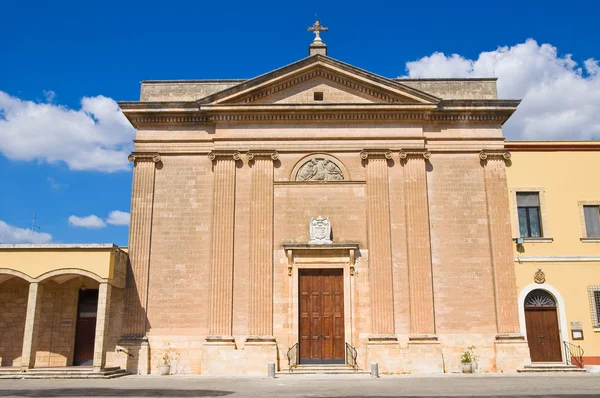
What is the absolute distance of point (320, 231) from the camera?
22062 millimetres

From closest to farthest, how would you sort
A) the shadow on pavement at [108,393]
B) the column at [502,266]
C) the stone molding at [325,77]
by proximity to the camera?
the shadow on pavement at [108,393]
the column at [502,266]
the stone molding at [325,77]

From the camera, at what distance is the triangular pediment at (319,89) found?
23.1 m

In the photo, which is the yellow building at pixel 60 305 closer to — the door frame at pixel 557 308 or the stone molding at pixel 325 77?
the stone molding at pixel 325 77

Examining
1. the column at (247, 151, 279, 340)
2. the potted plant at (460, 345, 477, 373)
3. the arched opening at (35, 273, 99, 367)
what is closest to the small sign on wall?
the potted plant at (460, 345, 477, 373)

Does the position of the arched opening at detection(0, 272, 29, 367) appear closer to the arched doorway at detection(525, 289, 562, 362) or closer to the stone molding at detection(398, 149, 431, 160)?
the stone molding at detection(398, 149, 431, 160)

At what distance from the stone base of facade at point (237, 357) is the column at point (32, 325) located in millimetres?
5937

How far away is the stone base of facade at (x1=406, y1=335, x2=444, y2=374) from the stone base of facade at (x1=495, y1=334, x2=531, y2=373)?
216 cm

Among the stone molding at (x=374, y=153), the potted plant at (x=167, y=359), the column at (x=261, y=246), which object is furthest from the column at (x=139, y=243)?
the stone molding at (x=374, y=153)

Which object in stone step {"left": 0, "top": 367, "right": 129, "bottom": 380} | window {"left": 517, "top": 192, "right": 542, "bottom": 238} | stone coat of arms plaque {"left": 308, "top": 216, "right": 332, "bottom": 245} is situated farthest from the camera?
window {"left": 517, "top": 192, "right": 542, "bottom": 238}

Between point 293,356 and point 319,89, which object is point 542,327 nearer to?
point 293,356

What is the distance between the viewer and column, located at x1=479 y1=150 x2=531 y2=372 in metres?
20.9

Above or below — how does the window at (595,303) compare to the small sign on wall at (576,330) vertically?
above

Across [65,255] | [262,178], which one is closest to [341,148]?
[262,178]

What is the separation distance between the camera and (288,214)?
22438 millimetres
